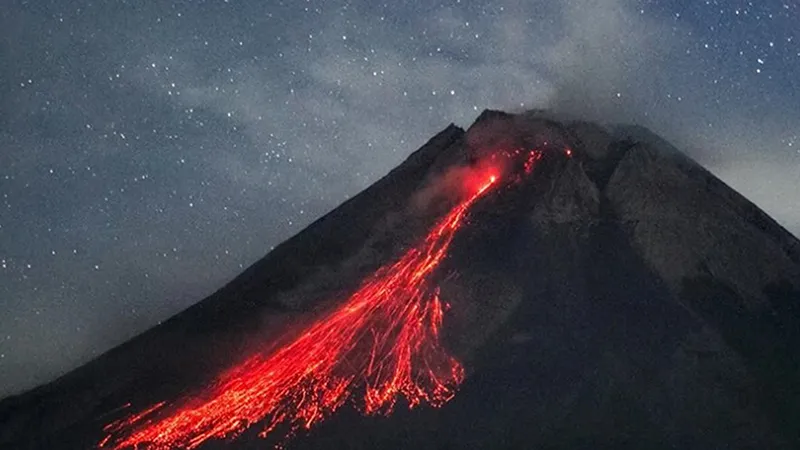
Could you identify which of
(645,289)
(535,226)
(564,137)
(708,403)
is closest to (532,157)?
(564,137)

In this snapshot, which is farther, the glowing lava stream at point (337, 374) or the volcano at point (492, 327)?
the glowing lava stream at point (337, 374)

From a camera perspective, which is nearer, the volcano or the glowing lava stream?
the volcano

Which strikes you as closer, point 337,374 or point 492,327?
point 337,374

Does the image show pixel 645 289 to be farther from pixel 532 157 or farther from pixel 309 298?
pixel 309 298

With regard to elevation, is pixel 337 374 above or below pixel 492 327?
above
